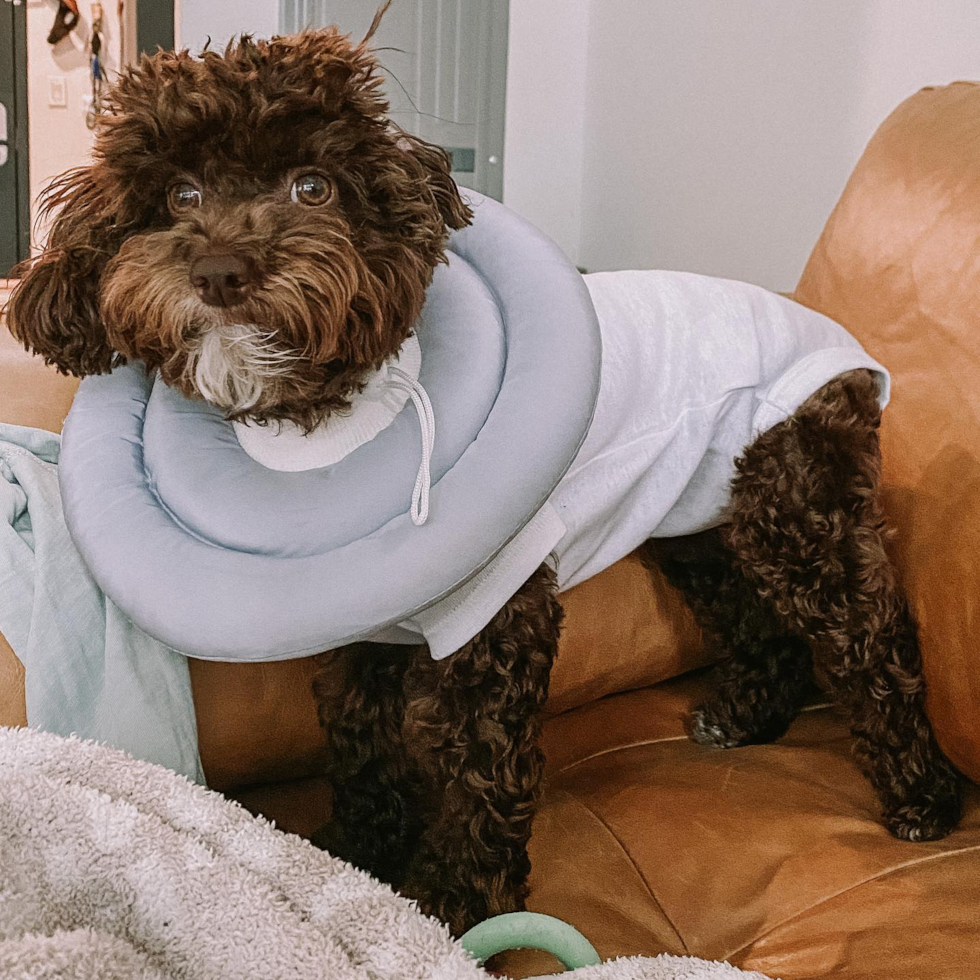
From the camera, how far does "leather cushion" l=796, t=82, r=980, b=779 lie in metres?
1.36

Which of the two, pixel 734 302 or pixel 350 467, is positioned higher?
pixel 734 302

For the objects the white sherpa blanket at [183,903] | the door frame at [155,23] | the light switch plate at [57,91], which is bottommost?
the white sherpa blanket at [183,903]

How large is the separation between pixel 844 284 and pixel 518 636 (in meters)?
0.86

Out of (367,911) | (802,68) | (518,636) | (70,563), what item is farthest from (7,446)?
(802,68)

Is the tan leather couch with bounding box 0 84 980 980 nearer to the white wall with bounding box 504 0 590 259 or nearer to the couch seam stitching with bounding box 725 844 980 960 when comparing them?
the couch seam stitching with bounding box 725 844 980 960

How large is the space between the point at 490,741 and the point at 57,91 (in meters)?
3.33

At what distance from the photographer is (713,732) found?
62.7 inches

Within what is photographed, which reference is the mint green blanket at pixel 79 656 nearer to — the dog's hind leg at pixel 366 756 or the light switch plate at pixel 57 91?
the dog's hind leg at pixel 366 756

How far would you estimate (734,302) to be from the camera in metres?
1.47

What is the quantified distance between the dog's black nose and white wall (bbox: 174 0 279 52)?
2.83 m

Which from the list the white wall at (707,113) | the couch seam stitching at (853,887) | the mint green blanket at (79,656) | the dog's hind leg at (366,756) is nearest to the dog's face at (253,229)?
the mint green blanket at (79,656)

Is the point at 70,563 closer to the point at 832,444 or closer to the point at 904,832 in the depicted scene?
the point at 832,444

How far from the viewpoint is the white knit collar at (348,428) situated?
1150mm

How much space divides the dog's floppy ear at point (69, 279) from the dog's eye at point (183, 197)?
0.23 ft
